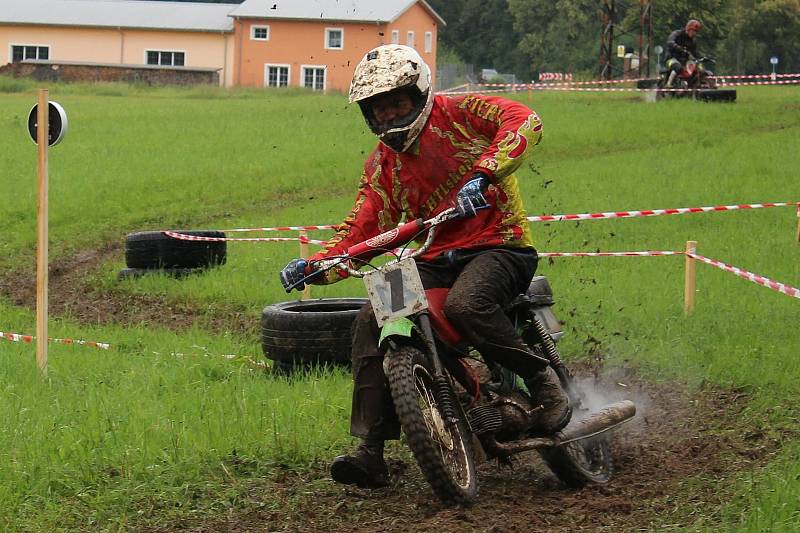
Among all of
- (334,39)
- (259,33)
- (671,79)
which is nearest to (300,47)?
(334,39)

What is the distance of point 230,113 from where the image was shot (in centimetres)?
3697

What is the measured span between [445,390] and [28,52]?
7645 centimetres

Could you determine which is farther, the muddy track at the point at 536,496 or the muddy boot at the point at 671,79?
the muddy boot at the point at 671,79

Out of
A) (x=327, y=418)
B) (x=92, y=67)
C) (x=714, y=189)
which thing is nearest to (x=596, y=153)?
(x=714, y=189)

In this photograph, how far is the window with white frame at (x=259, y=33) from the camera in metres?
68.9

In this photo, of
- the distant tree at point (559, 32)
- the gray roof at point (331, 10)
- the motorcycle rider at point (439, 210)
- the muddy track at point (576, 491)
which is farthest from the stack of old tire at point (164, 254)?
the distant tree at point (559, 32)

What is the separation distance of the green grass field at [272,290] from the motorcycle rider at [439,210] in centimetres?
89

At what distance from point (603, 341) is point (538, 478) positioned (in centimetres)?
353

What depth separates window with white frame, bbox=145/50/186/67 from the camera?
75.9m

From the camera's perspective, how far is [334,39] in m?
69.2

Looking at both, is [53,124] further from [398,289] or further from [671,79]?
[671,79]

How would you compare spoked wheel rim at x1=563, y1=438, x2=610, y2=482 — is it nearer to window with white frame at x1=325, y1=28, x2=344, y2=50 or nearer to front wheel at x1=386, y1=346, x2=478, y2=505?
front wheel at x1=386, y1=346, x2=478, y2=505

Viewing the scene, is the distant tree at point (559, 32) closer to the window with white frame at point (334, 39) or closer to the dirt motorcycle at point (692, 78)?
the window with white frame at point (334, 39)

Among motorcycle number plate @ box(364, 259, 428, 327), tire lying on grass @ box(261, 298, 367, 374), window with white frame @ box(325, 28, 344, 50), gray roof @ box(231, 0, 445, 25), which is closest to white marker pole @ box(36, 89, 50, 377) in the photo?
tire lying on grass @ box(261, 298, 367, 374)
